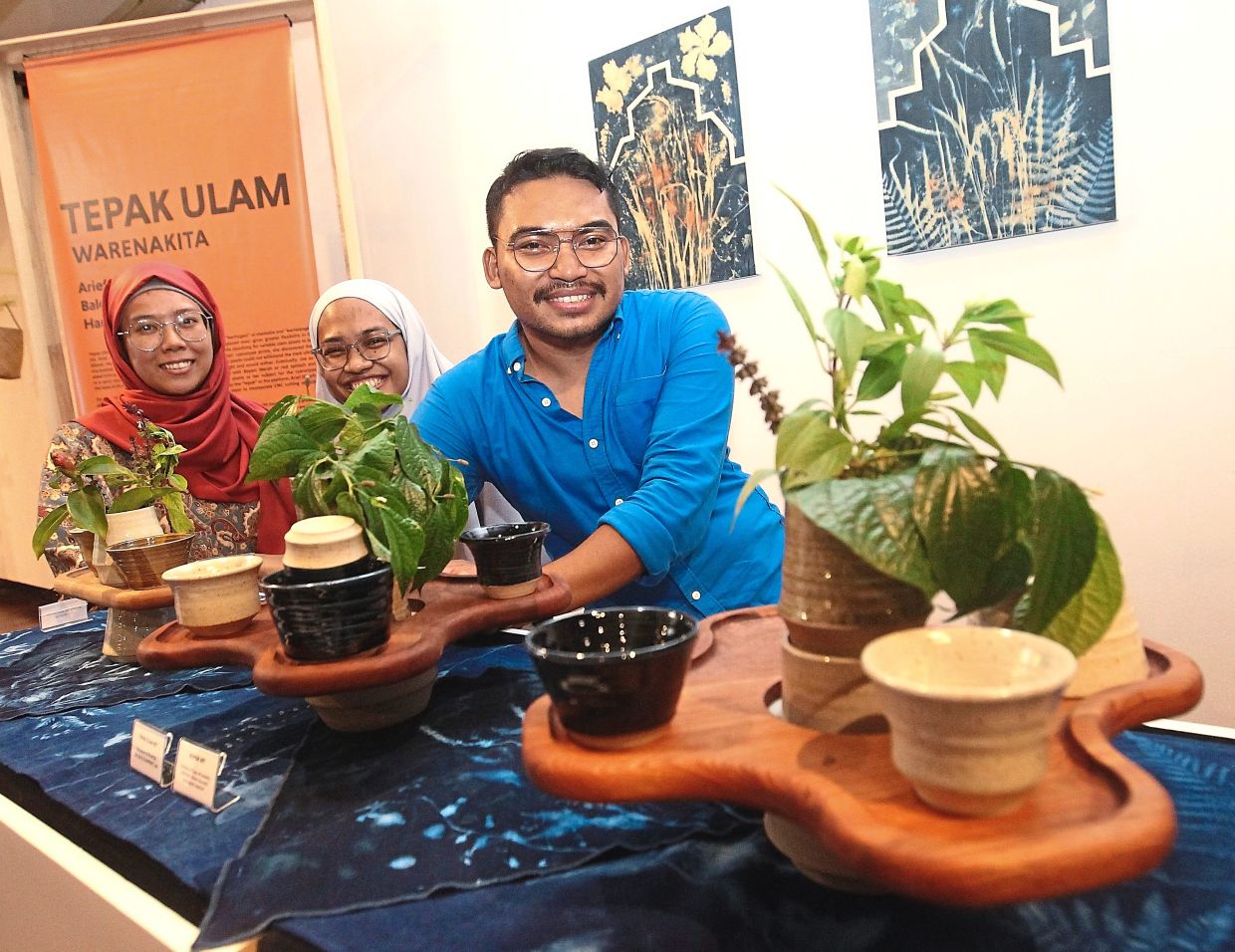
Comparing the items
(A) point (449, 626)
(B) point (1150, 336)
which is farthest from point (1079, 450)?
(A) point (449, 626)

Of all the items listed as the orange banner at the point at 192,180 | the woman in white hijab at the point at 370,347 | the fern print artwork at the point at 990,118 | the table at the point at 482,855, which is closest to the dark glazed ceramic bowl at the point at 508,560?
the table at the point at 482,855

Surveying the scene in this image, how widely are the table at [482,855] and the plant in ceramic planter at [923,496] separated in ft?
0.65

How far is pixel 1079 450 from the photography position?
7.05 feet

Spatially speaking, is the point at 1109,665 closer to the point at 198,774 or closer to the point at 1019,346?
the point at 1019,346

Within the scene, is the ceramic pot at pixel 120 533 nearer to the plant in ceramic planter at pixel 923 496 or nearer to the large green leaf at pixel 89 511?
the large green leaf at pixel 89 511

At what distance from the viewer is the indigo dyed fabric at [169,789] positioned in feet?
3.06

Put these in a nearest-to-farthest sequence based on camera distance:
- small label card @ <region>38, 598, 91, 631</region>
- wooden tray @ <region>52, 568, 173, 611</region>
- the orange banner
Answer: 1. wooden tray @ <region>52, 568, 173, 611</region>
2. small label card @ <region>38, 598, 91, 631</region>
3. the orange banner

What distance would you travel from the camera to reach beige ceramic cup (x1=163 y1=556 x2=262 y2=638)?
1188 millimetres

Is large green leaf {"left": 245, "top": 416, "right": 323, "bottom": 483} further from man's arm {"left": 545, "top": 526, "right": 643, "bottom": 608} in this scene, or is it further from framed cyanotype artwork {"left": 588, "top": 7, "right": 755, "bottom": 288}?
framed cyanotype artwork {"left": 588, "top": 7, "right": 755, "bottom": 288}

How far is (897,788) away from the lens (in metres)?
0.63

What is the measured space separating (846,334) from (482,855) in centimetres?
55

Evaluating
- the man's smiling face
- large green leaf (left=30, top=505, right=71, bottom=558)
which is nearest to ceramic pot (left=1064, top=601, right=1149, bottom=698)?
the man's smiling face

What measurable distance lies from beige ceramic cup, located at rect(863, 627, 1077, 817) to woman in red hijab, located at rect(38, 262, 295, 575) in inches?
67.2

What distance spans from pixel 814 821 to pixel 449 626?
62cm
